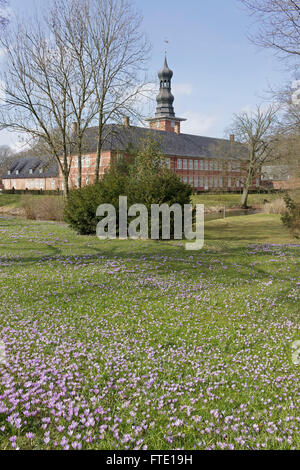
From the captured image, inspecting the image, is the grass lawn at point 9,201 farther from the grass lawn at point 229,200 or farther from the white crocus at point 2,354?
the white crocus at point 2,354

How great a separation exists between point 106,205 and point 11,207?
93.5 feet

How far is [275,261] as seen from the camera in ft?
36.3

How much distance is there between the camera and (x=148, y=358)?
15.1ft

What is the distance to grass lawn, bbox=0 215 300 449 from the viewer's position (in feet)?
10.6

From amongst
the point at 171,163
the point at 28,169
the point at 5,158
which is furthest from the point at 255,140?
the point at 5,158

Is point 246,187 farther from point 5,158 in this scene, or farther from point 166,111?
point 5,158

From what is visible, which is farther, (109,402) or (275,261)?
(275,261)

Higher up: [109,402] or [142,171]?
[142,171]
